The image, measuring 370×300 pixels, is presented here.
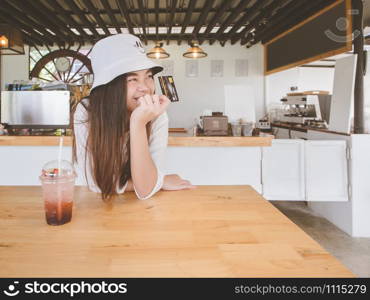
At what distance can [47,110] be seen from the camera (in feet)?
9.02

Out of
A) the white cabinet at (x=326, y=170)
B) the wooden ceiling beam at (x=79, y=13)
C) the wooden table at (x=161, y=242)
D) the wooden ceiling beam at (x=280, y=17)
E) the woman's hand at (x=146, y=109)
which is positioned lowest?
the white cabinet at (x=326, y=170)

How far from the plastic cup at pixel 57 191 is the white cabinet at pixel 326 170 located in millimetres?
2757

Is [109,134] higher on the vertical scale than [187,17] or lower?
lower

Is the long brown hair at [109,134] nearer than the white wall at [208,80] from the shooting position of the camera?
Yes

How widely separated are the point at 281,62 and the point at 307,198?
3.67 metres

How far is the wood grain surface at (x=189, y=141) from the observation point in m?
A: 2.54

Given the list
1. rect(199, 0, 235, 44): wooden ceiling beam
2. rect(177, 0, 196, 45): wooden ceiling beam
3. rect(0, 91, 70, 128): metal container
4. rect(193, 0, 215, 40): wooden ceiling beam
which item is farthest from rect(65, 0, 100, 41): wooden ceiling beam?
rect(0, 91, 70, 128): metal container

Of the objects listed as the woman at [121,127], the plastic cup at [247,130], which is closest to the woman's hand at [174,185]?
the woman at [121,127]

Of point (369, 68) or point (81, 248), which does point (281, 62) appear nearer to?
point (369, 68)

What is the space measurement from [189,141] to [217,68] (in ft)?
16.3

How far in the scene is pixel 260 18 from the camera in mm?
5285

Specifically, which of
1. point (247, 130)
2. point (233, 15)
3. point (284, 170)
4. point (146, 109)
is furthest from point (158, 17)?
point (146, 109)

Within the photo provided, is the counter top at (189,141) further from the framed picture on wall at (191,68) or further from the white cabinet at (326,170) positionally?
the framed picture on wall at (191,68)

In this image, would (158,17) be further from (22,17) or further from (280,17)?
(22,17)
